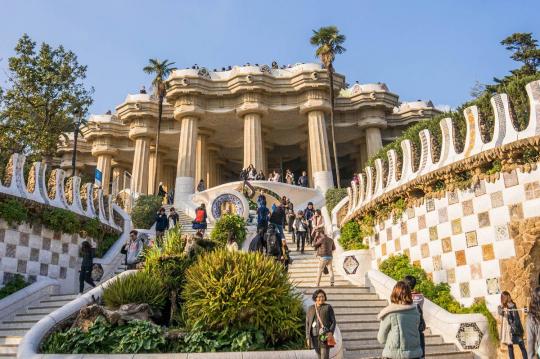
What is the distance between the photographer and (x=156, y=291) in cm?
1001

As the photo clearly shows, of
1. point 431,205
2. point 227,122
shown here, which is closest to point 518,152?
point 431,205

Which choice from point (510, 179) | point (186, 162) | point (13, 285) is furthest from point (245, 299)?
point (186, 162)

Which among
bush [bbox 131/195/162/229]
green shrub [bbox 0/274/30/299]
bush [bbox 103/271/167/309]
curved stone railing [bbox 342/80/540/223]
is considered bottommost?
bush [bbox 103/271/167/309]

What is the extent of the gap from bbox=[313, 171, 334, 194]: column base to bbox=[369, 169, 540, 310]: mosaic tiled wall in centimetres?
2061

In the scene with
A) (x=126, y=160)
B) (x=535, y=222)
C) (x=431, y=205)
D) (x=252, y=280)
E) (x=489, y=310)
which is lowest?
(x=489, y=310)

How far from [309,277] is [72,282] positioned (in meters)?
7.31

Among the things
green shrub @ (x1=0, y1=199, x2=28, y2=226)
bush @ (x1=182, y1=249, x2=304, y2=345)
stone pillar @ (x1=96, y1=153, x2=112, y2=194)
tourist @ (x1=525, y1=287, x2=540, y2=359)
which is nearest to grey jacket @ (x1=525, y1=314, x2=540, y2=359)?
tourist @ (x1=525, y1=287, x2=540, y2=359)

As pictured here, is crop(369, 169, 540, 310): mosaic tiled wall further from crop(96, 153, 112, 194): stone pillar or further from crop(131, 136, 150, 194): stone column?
crop(96, 153, 112, 194): stone pillar

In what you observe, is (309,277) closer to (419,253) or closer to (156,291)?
(419,253)

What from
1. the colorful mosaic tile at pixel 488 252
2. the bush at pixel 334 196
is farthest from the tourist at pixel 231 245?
the bush at pixel 334 196

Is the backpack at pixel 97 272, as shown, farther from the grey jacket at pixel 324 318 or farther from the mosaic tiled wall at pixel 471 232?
the grey jacket at pixel 324 318

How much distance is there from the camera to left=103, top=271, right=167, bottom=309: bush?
31.7 ft

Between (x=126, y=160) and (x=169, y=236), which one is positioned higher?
(x=126, y=160)

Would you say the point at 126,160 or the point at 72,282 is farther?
the point at 126,160
